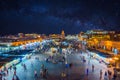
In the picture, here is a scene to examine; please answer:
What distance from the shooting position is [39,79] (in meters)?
25.3

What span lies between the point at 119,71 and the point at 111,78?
2641mm

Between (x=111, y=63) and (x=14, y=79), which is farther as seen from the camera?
(x=111, y=63)

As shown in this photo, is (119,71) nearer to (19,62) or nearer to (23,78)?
(23,78)

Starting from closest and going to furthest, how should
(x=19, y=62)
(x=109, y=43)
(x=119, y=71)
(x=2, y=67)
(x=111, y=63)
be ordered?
1. (x=119, y=71)
2. (x=2, y=67)
3. (x=111, y=63)
4. (x=19, y=62)
5. (x=109, y=43)

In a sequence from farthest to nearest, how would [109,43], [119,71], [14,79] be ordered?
[109,43] → [119,71] → [14,79]

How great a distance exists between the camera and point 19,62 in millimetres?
43031

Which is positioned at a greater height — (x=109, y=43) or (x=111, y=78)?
(x=109, y=43)

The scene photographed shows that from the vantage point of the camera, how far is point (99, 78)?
86.3 ft

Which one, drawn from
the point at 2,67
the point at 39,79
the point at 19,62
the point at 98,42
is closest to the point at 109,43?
the point at 98,42

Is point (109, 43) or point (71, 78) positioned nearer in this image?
point (71, 78)

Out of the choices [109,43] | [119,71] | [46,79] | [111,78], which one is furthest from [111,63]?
[109,43]

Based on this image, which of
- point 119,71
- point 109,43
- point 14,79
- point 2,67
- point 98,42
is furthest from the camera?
point 98,42

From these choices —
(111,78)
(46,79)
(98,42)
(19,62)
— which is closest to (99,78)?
(111,78)

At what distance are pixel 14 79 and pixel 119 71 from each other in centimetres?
1044
